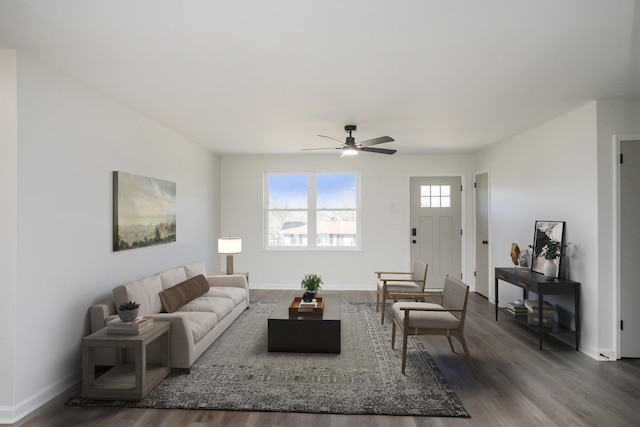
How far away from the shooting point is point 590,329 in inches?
137

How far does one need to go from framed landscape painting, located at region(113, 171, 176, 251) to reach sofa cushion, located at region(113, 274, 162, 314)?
463mm

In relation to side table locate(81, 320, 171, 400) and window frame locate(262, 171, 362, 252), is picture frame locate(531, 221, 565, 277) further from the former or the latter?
side table locate(81, 320, 171, 400)

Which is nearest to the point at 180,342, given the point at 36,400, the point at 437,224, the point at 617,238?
the point at 36,400

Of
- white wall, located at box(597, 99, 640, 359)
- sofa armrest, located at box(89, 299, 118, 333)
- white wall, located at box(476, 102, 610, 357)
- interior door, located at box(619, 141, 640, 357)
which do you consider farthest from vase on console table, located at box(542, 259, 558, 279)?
sofa armrest, located at box(89, 299, 118, 333)

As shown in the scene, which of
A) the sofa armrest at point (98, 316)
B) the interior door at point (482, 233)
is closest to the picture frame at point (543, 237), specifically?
the interior door at point (482, 233)

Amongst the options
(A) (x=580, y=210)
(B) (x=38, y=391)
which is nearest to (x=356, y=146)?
(A) (x=580, y=210)

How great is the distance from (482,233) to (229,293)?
14.5 ft

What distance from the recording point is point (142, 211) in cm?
385

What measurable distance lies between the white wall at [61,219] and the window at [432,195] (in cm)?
480

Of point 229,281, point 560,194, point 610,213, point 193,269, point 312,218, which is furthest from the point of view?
point 312,218

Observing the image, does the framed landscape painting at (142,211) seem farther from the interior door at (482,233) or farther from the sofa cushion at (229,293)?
the interior door at (482,233)

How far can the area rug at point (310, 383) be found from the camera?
248cm

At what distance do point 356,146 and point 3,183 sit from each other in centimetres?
330

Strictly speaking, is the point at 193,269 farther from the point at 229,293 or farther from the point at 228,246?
the point at 228,246
